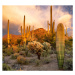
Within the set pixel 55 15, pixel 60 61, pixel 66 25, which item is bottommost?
pixel 60 61

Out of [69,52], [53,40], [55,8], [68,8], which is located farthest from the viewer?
[53,40]

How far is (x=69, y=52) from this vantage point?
8.52 meters

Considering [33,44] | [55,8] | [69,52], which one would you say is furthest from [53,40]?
[55,8]

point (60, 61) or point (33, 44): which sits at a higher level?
point (33, 44)
